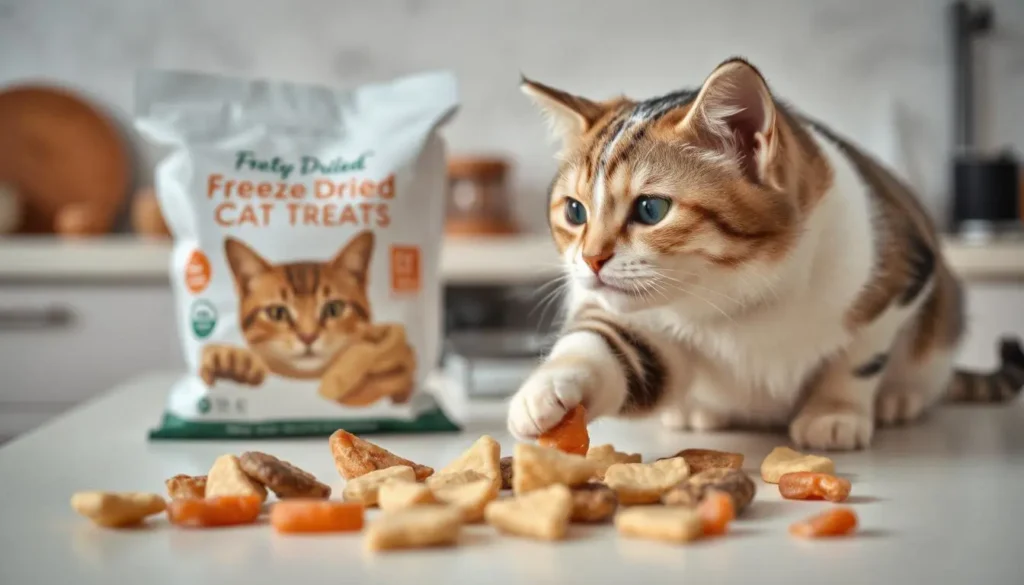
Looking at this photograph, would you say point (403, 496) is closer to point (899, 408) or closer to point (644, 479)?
point (644, 479)

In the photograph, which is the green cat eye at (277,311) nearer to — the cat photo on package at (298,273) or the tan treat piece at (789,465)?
the cat photo on package at (298,273)

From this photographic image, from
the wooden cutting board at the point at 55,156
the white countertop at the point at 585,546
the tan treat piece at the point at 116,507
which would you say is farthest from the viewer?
the wooden cutting board at the point at 55,156

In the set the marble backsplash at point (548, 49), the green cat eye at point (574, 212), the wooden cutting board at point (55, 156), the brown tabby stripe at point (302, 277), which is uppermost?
the marble backsplash at point (548, 49)

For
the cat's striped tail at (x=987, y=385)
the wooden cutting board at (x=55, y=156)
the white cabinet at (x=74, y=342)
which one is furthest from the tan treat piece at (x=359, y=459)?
the wooden cutting board at (x=55, y=156)

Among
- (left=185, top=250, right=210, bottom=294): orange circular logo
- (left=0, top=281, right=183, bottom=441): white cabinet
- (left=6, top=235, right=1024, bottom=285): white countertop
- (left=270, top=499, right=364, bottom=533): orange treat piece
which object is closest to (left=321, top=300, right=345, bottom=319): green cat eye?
(left=185, top=250, right=210, bottom=294): orange circular logo

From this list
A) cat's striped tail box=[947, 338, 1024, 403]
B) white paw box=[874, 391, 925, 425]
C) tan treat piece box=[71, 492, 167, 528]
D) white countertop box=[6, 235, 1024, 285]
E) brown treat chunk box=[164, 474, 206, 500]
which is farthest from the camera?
white countertop box=[6, 235, 1024, 285]

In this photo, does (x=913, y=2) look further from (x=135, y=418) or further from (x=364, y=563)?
(x=364, y=563)

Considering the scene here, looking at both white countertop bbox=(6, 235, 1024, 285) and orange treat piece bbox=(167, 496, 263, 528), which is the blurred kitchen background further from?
orange treat piece bbox=(167, 496, 263, 528)
